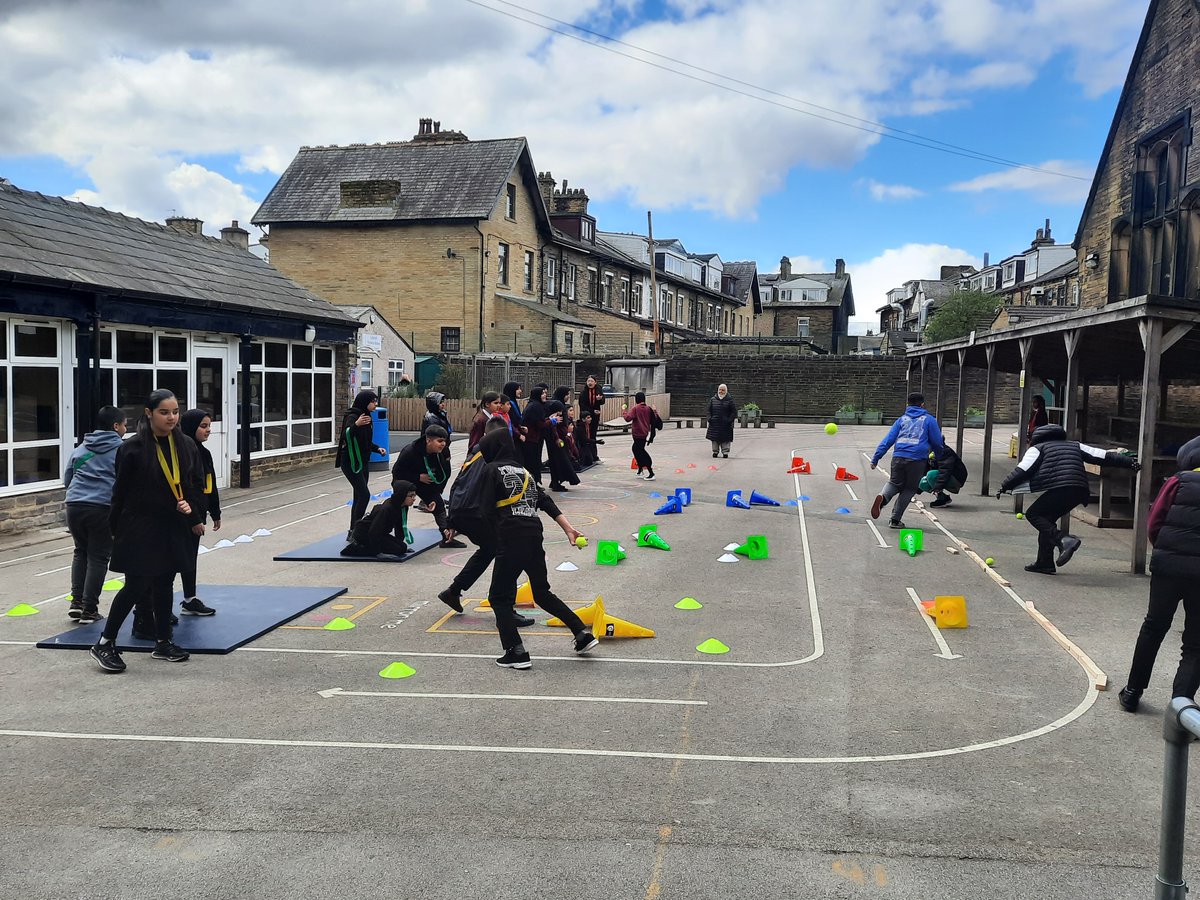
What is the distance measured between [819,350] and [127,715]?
216 ft

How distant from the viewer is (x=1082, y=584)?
10906 millimetres

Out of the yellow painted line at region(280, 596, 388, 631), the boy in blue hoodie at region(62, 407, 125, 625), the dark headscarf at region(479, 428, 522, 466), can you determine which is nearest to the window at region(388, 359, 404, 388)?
the yellow painted line at region(280, 596, 388, 631)

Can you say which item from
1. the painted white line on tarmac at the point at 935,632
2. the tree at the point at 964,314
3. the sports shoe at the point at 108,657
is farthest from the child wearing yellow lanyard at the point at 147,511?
the tree at the point at 964,314

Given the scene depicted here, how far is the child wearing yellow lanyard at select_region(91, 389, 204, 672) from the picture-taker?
732 cm

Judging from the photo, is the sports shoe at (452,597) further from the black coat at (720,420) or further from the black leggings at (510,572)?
the black coat at (720,420)

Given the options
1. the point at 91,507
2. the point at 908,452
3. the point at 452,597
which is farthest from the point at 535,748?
the point at 908,452

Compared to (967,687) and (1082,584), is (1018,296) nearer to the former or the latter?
(1082,584)

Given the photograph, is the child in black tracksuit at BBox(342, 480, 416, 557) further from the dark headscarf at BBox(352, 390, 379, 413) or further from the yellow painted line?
the yellow painted line

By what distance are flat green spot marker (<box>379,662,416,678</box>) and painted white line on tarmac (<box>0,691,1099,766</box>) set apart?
1.31m

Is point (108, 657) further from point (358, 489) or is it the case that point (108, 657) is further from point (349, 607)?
point (358, 489)

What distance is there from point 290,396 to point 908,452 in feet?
44.2

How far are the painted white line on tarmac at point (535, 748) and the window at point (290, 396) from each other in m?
13.9

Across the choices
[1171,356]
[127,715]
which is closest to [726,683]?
[127,715]

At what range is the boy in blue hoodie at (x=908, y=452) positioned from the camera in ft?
47.3
